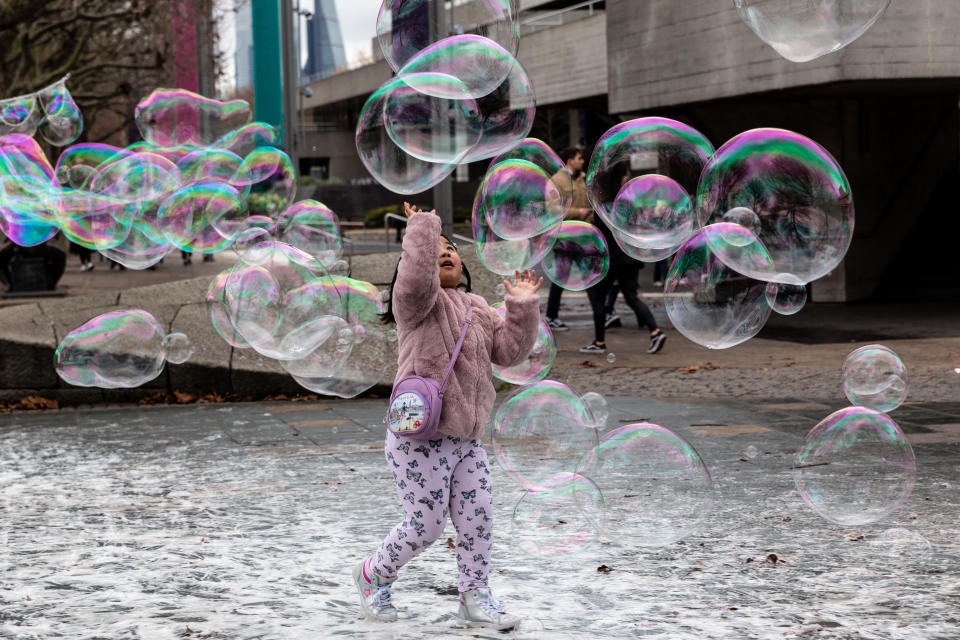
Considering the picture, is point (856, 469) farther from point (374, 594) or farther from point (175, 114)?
point (175, 114)

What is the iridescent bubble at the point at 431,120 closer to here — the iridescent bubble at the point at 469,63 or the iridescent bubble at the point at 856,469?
the iridescent bubble at the point at 469,63

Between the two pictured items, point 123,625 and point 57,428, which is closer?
point 123,625

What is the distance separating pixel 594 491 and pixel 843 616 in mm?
1229

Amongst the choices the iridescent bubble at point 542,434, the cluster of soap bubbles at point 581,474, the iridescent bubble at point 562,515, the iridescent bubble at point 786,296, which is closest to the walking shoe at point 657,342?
the iridescent bubble at point 786,296

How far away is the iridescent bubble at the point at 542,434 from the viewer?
5.21m

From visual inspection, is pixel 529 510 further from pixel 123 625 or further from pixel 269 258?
pixel 269 258

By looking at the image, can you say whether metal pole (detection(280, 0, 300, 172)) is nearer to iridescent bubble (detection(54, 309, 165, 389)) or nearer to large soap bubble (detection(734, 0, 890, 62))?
iridescent bubble (detection(54, 309, 165, 389))

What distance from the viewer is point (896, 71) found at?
13.1m

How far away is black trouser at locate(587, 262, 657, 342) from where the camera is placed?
11.6 meters

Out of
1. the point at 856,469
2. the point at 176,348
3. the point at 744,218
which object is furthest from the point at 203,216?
the point at 856,469

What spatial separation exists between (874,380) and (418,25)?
3.25 m

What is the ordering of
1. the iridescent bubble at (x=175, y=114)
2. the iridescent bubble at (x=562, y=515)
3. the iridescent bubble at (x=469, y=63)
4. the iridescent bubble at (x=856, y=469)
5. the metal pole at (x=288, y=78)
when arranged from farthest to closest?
the metal pole at (x=288, y=78) → the iridescent bubble at (x=175, y=114) → the iridescent bubble at (x=469, y=63) → the iridescent bubble at (x=856, y=469) → the iridescent bubble at (x=562, y=515)

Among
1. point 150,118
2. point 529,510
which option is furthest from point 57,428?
point 529,510

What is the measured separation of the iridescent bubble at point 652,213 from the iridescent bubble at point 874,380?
4.00 ft
